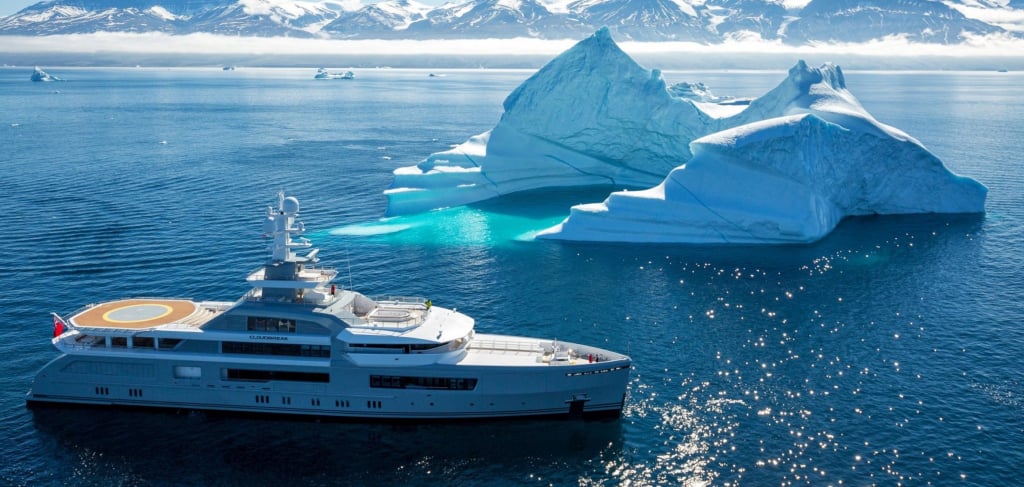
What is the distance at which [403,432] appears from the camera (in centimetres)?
3266

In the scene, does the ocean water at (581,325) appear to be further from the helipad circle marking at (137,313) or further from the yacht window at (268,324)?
the helipad circle marking at (137,313)

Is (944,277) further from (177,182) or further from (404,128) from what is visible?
(404,128)

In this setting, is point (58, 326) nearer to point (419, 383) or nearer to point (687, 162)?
point (419, 383)

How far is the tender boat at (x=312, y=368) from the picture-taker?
109ft

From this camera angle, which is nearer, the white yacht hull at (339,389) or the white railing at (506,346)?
the white yacht hull at (339,389)

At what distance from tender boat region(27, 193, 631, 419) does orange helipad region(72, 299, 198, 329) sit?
22 centimetres

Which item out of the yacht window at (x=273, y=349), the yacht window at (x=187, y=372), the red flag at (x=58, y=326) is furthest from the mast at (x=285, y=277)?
the red flag at (x=58, y=326)

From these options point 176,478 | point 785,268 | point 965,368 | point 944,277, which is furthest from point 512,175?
point 176,478

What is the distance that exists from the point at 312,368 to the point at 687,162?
42.5 meters

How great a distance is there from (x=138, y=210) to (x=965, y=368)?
6078cm

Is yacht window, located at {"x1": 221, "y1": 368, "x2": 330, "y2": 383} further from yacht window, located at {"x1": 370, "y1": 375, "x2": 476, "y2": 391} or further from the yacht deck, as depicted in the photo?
the yacht deck

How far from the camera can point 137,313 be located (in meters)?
35.9

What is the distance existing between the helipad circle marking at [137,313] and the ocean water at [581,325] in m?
4.11

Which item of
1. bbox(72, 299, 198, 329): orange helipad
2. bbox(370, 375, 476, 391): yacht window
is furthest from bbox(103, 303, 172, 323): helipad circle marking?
bbox(370, 375, 476, 391): yacht window
